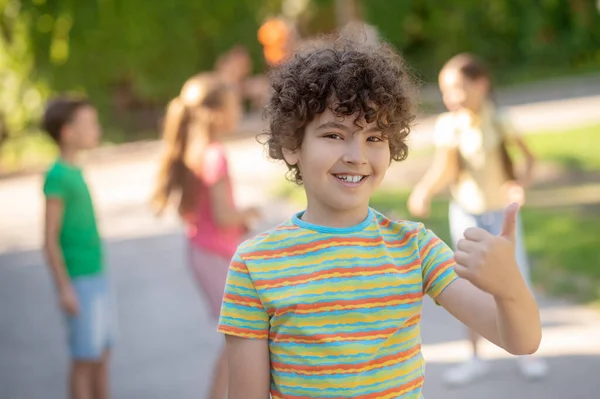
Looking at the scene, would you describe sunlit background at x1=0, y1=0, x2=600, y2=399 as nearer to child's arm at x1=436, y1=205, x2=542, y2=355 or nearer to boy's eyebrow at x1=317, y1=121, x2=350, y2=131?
boy's eyebrow at x1=317, y1=121, x2=350, y2=131

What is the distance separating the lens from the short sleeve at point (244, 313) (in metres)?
2.23

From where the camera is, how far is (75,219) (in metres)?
4.67

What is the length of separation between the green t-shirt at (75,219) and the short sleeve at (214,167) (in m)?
0.61

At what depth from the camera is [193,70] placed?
2519cm

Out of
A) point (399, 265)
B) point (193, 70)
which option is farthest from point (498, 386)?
point (193, 70)

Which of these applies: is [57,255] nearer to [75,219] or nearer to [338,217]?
[75,219]

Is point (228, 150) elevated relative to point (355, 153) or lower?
lower

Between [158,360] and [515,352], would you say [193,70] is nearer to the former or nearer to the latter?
[158,360]

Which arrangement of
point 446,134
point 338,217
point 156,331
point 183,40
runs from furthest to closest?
point 183,40 < point 156,331 < point 446,134 < point 338,217

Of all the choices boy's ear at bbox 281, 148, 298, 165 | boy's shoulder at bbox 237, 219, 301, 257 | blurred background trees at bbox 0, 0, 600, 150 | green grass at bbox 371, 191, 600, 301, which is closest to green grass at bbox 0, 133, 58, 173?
blurred background trees at bbox 0, 0, 600, 150

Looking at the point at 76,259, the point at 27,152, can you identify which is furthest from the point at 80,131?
the point at 27,152

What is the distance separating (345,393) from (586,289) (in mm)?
4845

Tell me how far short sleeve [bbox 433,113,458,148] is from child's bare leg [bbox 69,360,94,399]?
2.34 m

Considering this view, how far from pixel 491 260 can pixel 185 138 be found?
127 inches
